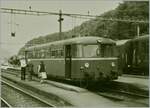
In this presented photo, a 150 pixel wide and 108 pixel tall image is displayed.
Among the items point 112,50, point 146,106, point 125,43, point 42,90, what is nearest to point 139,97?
point 146,106

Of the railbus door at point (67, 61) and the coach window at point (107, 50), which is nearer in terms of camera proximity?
the coach window at point (107, 50)

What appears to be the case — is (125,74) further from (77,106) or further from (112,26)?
(112,26)

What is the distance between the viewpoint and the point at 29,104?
14594 mm

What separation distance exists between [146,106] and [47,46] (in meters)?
11.3

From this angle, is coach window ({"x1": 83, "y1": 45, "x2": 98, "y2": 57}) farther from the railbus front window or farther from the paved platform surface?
the paved platform surface

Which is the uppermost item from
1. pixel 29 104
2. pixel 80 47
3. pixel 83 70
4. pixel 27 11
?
pixel 27 11

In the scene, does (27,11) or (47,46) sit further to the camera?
(27,11)

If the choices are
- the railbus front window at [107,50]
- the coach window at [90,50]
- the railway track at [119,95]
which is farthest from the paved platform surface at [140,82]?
the coach window at [90,50]

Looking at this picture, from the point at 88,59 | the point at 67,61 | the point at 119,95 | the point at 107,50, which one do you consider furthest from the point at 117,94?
the point at 67,61

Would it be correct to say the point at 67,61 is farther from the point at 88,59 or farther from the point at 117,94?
the point at 117,94

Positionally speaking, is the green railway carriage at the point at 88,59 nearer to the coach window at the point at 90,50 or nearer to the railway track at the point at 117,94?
the coach window at the point at 90,50

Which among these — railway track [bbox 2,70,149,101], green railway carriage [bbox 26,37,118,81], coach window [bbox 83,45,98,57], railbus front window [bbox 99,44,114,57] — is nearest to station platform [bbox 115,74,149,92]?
railway track [bbox 2,70,149,101]

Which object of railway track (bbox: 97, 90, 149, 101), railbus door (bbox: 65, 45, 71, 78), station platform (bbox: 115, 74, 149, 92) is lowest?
railway track (bbox: 97, 90, 149, 101)

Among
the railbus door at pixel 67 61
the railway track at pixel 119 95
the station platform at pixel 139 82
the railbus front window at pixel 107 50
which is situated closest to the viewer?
the railway track at pixel 119 95
